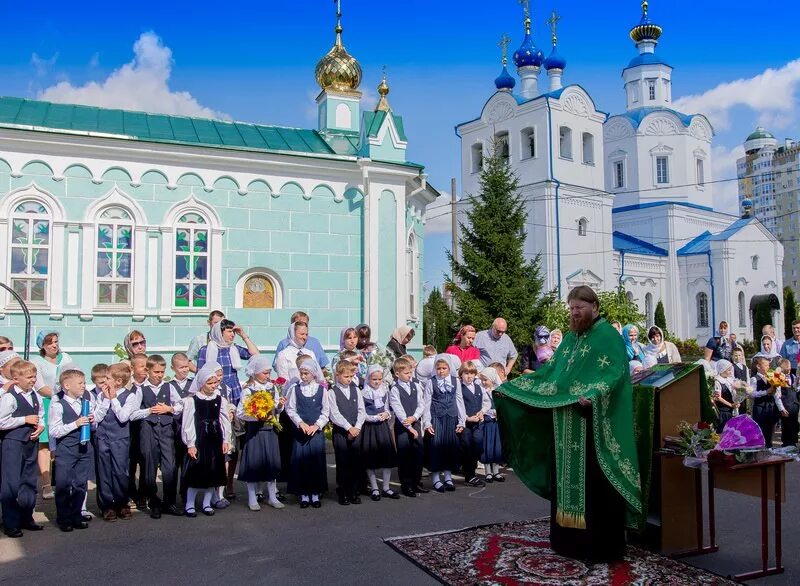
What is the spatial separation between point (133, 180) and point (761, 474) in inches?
419

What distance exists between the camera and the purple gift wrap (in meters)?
5.03

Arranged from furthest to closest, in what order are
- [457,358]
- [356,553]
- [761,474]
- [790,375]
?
[790,375] < [457,358] < [356,553] < [761,474]

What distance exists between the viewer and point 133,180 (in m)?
12.6

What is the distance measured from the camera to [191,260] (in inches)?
509

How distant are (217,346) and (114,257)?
503 cm

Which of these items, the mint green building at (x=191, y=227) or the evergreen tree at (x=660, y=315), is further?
the evergreen tree at (x=660, y=315)

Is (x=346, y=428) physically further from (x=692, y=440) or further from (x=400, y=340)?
(x=692, y=440)

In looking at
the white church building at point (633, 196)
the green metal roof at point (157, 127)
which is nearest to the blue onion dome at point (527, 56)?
the white church building at point (633, 196)

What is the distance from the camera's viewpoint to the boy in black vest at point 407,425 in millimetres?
7941

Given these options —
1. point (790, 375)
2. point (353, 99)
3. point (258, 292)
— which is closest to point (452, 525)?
point (790, 375)

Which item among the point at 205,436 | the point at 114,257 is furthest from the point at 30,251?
the point at 205,436

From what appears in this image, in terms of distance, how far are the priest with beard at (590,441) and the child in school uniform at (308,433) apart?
264cm

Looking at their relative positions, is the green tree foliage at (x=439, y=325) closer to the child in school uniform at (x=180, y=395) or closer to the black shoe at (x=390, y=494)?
the black shoe at (x=390, y=494)

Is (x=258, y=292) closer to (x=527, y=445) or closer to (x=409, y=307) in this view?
(x=409, y=307)
